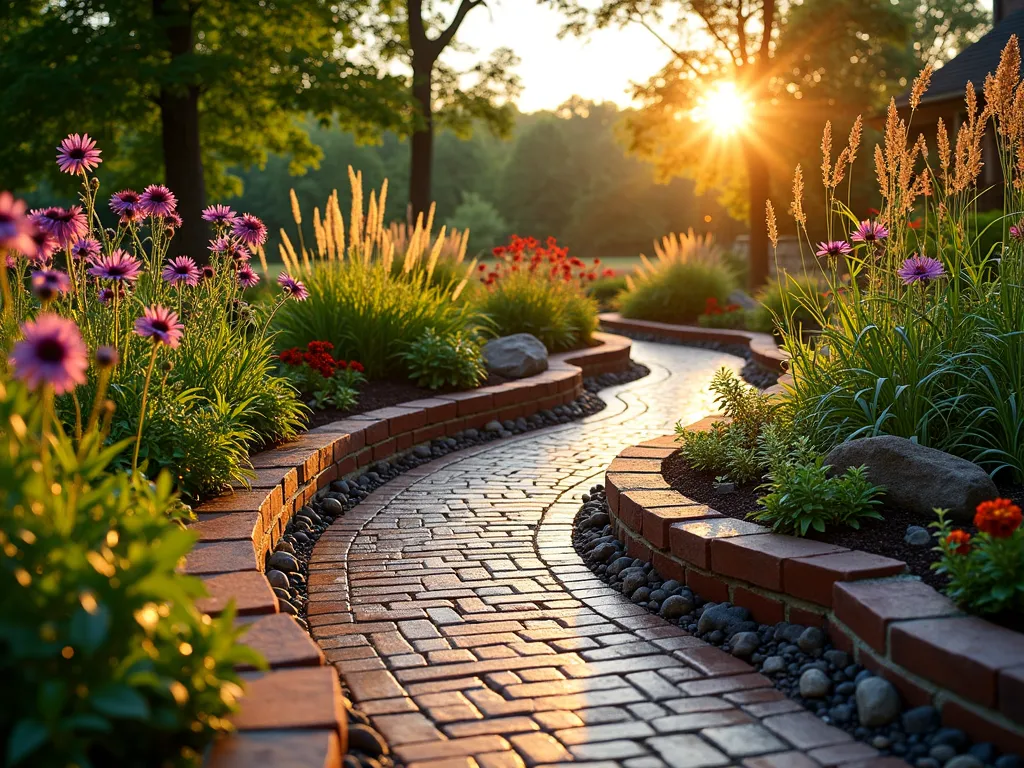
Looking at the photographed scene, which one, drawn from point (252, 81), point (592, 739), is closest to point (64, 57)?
point (252, 81)

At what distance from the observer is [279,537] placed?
418 centimetres

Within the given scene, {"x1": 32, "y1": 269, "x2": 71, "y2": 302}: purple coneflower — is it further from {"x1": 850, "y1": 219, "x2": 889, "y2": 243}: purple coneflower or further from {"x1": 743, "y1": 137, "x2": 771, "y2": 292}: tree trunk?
{"x1": 743, "y1": 137, "x2": 771, "y2": 292}: tree trunk

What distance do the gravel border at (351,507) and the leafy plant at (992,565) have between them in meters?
1.59

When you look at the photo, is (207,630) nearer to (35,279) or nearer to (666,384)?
(35,279)

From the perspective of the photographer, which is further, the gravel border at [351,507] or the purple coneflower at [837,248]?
the purple coneflower at [837,248]

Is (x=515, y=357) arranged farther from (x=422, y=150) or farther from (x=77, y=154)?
(x=422, y=150)

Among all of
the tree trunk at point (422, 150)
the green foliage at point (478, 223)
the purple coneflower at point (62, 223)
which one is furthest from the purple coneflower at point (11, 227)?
the green foliage at point (478, 223)

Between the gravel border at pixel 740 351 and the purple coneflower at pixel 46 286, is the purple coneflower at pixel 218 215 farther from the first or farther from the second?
the gravel border at pixel 740 351

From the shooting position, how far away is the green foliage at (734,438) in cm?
411

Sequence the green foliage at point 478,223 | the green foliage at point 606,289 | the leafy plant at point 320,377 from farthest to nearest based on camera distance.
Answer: the green foliage at point 478,223, the green foliage at point 606,289, the leafy plant at point 320,377

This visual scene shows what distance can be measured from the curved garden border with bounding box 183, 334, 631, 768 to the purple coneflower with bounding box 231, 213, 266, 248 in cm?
103

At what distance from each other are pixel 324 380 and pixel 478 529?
2156mm

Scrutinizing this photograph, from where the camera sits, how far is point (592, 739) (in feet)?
8.21

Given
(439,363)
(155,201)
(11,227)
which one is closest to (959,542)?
(11,227)
